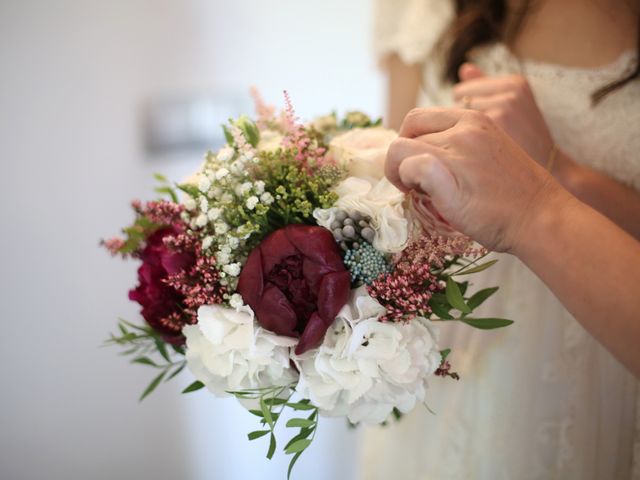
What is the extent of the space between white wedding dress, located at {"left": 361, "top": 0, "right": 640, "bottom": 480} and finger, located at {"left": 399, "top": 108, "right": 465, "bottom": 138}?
16.0 inches

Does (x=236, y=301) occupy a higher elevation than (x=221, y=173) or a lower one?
lower

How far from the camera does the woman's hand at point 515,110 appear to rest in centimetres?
68

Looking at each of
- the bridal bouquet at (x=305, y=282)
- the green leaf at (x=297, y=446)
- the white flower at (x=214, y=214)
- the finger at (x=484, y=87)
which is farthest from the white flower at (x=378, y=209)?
the finger at (x=484, y=87)

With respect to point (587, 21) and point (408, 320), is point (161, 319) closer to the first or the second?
point (408, 320)

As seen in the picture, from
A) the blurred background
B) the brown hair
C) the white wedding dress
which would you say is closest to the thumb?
the white wedding dress

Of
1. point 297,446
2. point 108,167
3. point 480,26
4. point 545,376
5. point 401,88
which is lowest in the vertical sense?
point 545,376

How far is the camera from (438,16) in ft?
3.14

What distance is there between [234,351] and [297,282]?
0.34ft

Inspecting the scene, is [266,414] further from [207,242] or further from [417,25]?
[417,25]

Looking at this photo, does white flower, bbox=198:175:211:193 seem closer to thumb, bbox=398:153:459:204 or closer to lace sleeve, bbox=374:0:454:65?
thumb, bbox=398:153:459:204

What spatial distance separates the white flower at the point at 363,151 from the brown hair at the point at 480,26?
443mm

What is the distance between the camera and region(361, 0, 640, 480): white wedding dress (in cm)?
77

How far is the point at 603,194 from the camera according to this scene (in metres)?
0.71

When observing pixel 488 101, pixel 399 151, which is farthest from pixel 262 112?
pixel 488 101
